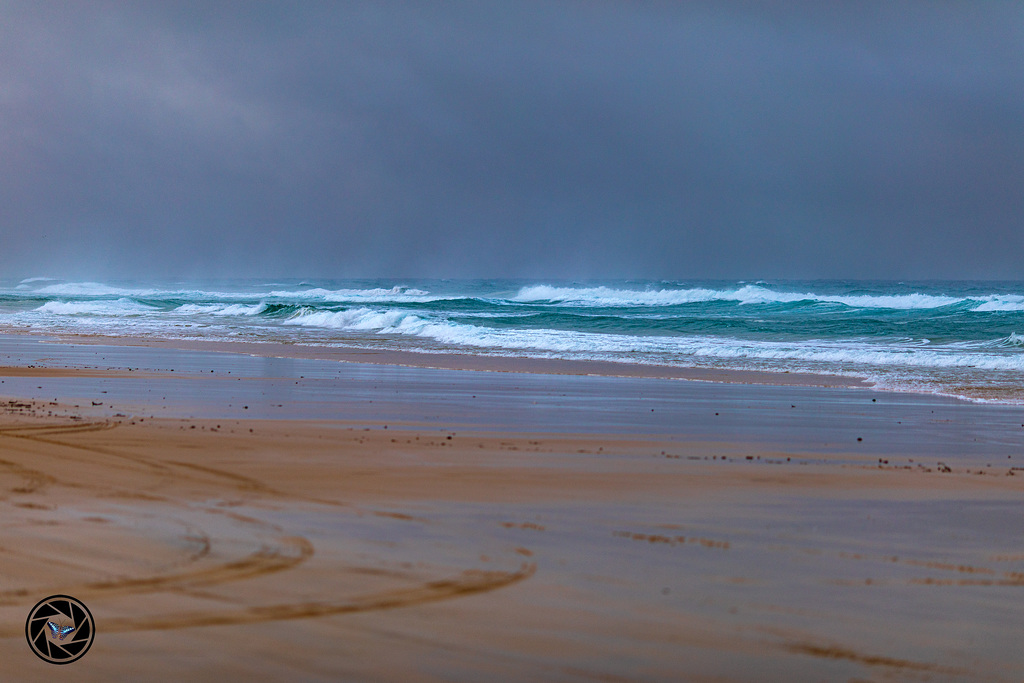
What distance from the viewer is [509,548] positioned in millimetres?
4148

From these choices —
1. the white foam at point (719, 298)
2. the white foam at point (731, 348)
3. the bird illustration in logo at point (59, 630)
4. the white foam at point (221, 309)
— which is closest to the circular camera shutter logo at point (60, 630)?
the bird illustration in logo at point (59, 630)

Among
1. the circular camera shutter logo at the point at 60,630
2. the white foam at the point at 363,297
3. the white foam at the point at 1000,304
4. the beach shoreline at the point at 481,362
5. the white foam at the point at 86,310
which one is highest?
the white foam at the point at 363,297

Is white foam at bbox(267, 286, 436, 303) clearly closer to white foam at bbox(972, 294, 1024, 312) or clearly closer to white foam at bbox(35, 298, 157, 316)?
white foam at bbox(35, 298, 157, 316)

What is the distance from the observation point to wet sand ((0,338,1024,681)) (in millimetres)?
2996

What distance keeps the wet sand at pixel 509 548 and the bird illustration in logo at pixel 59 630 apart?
0.10 m

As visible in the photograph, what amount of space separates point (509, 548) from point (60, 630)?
187 cm

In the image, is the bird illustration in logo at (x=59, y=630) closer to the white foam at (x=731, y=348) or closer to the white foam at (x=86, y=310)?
the white foam at (x=731, y=348)

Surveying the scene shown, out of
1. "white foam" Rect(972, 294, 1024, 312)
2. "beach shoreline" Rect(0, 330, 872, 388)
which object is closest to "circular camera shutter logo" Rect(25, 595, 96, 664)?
"beach shoreline" Rect(0, 330, 872, 388)

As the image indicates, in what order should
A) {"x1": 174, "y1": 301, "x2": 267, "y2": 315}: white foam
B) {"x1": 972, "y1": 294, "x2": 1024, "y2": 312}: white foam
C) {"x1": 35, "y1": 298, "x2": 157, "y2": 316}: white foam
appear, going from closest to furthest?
{"x1": 35, "y1": 298, "x2": 157, "y2": 316}: white foam
{"x1": 174, "y1": 301, "x2": 267, "y2": 315}: white foam
{"x1": 972, "y1": 294, "x2": 1024, "y2": 312}: white foam

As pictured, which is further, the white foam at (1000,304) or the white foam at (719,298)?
the white foam at (719,298)

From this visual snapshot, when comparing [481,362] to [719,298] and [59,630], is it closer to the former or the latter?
[59,630]

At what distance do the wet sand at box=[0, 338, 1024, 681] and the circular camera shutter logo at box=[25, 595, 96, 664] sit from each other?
0.05 m

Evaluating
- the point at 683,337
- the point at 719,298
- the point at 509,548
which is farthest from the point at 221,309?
the point at 509,548

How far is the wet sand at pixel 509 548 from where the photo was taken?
118 inches
